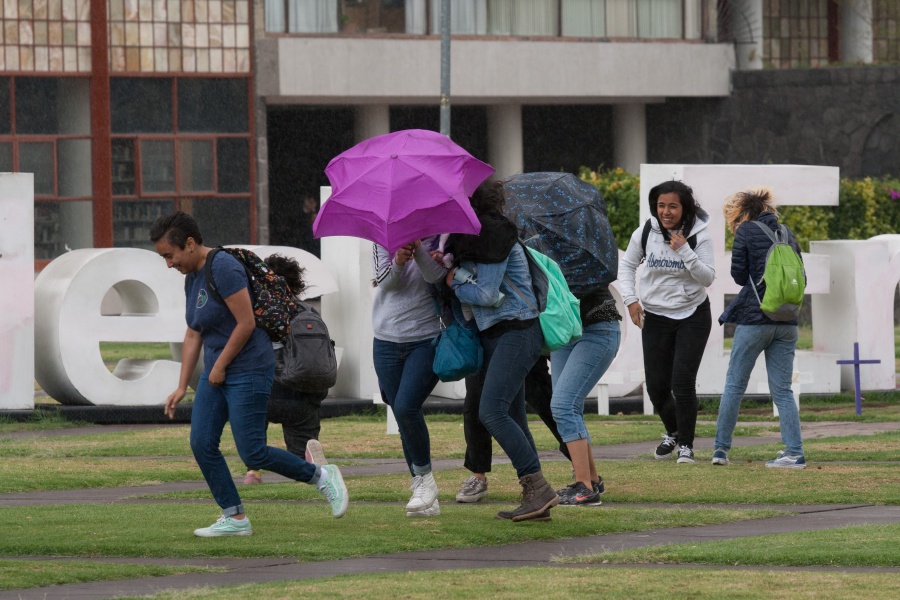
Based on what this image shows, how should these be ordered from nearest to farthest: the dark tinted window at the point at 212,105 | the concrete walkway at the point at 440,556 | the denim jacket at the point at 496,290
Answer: the concrete walkway at the point at 440,556 < the denim jacket at the point at 496,290 < the dark tinted window at the point at 212,105

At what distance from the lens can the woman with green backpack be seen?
35.1 feet

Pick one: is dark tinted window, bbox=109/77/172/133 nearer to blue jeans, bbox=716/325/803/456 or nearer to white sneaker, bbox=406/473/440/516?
blue jeans, bbox=716/325/803/456

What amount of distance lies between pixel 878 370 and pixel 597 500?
23.9 ft

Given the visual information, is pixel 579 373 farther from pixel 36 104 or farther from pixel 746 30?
pixel 746 30

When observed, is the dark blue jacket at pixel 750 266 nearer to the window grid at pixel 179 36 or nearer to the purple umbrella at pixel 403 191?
the purple umbrella at pixel 403 191

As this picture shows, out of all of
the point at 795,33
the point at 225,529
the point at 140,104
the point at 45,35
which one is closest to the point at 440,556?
the point at 225,529

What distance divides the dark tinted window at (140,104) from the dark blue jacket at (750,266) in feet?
62.3

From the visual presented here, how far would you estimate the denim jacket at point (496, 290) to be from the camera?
26.9ft

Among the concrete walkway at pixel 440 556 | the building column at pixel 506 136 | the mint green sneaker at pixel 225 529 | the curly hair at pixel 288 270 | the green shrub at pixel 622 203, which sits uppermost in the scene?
the building column at pixel 506 136

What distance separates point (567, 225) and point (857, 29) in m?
27.6

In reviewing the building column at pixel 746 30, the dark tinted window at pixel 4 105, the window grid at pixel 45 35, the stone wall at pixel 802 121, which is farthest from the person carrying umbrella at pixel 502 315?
the building column at pixel 746 30

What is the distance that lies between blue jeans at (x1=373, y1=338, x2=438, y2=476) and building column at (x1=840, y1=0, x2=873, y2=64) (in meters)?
27.7

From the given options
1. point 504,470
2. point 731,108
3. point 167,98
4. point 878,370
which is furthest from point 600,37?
point 504,470

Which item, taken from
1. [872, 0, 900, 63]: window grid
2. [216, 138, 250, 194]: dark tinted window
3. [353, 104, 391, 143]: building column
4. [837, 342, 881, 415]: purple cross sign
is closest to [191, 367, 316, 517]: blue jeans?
[837, 342, 881, 415]: purple cross sign
